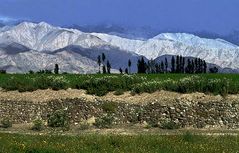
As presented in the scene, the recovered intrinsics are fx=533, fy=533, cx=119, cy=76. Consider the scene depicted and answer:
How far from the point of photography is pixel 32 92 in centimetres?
4691

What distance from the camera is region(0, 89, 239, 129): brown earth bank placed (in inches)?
1570

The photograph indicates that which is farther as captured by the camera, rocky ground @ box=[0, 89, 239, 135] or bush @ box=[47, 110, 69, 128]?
rocky ground @ box=[0, 89, 239, 135]

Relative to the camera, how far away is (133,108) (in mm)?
41875

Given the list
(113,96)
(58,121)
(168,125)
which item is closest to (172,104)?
(168,125)

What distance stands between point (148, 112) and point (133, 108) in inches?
61.5

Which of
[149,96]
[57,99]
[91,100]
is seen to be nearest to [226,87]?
[149,96]

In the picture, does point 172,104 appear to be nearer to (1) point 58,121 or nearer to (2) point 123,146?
(1) point 58,121

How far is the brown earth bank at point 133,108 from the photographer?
39.9 meters

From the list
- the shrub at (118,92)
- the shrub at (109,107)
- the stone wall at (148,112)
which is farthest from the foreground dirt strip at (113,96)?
the shrub at (109,107)

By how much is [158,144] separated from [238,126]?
65.6 ft

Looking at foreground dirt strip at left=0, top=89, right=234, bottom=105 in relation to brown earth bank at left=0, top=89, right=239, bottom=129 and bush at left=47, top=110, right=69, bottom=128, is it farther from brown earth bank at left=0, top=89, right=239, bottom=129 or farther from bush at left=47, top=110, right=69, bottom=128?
bush at left=47, top=110, right=69, bottom=128

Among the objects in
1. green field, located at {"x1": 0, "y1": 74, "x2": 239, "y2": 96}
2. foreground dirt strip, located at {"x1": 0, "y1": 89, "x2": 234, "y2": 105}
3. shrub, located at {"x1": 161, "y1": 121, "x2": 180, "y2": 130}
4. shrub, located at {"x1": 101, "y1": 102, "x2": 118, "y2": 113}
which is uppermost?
green field, located at {"x1": 0, "y1": 74, "x2": 239, "y2": 96}

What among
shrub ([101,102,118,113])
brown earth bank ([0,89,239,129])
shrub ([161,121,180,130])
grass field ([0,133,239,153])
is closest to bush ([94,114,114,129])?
brown earth bank ([0,89,239,129])

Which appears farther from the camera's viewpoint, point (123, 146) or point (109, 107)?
point (109, 107)
